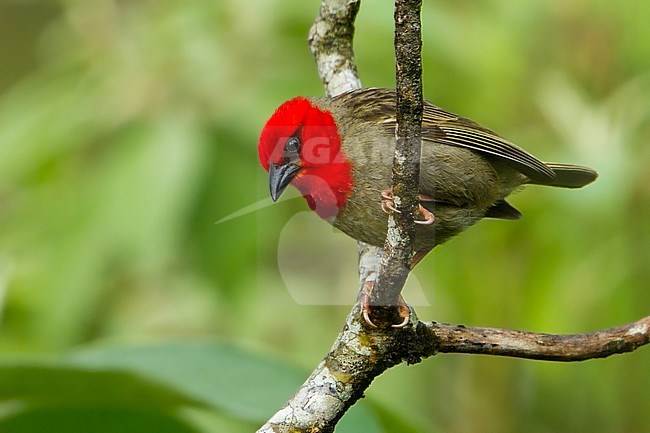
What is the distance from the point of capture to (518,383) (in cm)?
462

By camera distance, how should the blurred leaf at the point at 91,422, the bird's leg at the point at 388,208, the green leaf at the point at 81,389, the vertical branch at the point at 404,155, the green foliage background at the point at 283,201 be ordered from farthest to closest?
1. the green foliage background at the point at 283,201
2. the blurred leaf at the point at 91,422
3. the green leaf at the point at 81,389
4. the bird's leg at the point at 388,208
5. the vertical branch at the point at 404,155

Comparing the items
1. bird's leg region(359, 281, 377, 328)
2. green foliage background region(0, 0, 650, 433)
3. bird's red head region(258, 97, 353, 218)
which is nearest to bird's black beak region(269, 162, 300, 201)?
bird's red head region(258, 97, 353, 218)

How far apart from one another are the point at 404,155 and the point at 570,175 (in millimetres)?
1647

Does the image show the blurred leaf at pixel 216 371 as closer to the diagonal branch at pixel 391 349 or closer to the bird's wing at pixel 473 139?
the diagonal branch at pixel 391 349

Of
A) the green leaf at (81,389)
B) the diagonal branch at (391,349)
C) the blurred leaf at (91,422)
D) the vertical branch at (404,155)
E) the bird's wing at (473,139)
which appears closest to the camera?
the vertical branch at (404,155)

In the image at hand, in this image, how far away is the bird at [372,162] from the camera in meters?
3.13

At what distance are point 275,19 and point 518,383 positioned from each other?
6.40ft

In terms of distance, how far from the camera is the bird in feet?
10.3

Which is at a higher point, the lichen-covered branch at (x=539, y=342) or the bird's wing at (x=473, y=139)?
the bird's wing at (x=473, y=139)

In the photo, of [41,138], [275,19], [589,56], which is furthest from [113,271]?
[589,56]

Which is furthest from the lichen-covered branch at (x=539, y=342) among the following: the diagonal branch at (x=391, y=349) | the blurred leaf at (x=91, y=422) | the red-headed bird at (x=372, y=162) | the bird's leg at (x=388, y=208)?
the blurred leaf at (x=91, y=422)

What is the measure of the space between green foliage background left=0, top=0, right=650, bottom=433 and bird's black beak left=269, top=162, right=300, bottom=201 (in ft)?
2.34

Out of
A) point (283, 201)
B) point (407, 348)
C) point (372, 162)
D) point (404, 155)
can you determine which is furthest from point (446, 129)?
point (404, 155)

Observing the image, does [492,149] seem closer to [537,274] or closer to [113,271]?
[537,274]
